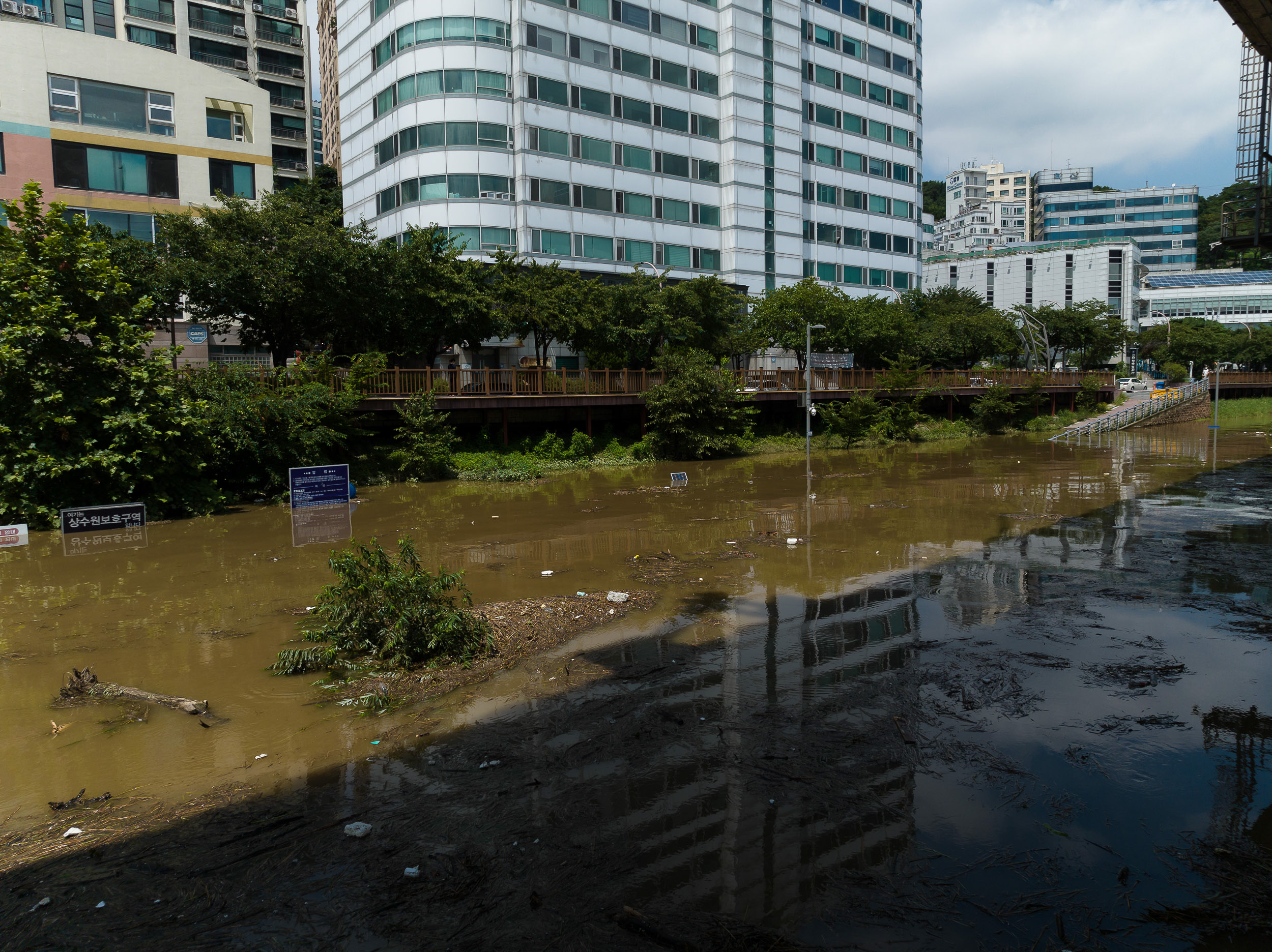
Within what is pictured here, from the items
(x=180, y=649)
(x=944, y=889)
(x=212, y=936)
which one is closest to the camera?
(x=212, y=936)

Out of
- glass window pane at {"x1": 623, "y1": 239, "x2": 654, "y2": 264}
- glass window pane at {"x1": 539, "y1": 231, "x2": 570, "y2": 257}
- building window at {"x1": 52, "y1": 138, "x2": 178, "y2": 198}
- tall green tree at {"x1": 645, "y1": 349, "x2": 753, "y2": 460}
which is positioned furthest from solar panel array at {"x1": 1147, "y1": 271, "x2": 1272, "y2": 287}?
building window at {"x1": 52, "y1": 138, "x2": 178, "y2": 198}

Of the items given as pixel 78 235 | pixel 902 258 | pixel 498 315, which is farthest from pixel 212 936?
pixel 902 258

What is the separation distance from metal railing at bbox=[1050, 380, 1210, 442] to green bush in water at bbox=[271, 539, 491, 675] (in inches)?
1672

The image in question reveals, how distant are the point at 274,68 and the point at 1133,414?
68137mm

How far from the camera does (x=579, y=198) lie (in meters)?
42.3

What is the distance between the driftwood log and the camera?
7.92 m

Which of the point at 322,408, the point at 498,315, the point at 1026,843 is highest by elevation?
the point at 498,315

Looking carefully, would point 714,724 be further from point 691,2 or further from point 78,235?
point 691,2

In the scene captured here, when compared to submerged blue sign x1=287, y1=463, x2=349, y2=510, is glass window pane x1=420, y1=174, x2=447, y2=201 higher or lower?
higher

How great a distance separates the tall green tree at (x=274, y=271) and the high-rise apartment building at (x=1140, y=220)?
148m

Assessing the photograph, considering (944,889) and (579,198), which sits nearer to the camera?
(944,889)

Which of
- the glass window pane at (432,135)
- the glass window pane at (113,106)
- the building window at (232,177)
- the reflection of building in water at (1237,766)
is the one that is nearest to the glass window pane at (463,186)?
the glass window pane at (432,135)

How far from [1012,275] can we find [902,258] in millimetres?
60067

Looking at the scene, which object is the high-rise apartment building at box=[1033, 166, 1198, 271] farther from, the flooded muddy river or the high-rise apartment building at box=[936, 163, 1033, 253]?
the flooded muddy river
